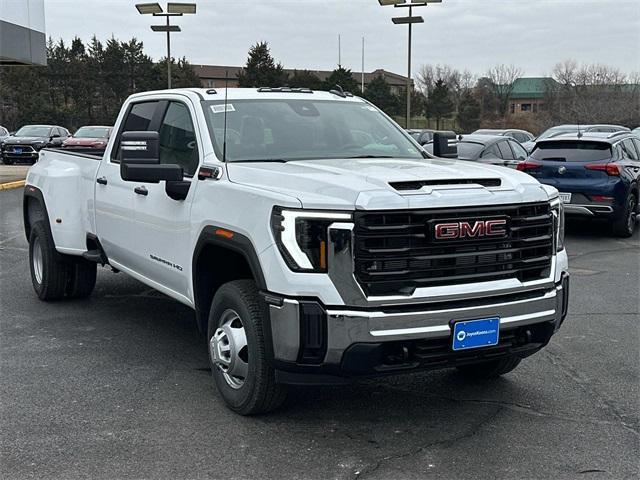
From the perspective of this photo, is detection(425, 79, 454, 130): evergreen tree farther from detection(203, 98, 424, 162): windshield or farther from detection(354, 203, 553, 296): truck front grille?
detection(354, 203, 553, 296): truck front grille

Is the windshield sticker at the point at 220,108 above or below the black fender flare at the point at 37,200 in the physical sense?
above

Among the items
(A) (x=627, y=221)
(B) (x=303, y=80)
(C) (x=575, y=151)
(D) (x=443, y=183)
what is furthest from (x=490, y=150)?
(B) (x=303, y=80)

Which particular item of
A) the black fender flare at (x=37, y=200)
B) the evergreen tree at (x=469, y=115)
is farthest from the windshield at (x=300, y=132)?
the evergreen tree at (x=469, y=115)

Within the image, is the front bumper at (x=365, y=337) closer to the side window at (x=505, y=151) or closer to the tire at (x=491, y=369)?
the tire at (x=491, y=369)

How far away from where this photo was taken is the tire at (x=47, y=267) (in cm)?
716

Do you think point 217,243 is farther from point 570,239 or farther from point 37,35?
point 37,35

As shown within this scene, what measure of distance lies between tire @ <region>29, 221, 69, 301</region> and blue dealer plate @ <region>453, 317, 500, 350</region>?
455 cm

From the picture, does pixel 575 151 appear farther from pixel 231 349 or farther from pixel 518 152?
pixel 231 349

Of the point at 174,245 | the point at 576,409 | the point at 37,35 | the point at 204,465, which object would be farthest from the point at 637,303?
the point at 37,35

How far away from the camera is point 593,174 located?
11.7 meters

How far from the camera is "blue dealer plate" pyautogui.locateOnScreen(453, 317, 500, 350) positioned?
12.9ft

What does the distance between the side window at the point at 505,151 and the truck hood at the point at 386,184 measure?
32.4ft

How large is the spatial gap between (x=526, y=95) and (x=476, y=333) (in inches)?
4138

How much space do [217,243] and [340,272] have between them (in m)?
0.96
